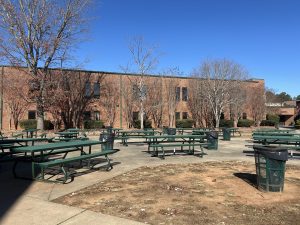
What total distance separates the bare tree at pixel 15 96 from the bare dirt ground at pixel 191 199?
23.0m

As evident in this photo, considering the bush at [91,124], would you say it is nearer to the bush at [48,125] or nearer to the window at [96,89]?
the window at [96,89]

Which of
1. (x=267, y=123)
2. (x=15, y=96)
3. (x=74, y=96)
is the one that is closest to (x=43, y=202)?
(x=15, y=96)

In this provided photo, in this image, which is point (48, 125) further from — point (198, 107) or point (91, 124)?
point (198, 107)

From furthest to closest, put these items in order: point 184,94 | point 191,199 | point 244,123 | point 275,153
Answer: point 244,123 → point 184,94 → point 275,153 → point 191,199

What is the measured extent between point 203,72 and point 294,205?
31.9 m

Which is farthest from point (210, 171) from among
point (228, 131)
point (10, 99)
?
point (10, 99)

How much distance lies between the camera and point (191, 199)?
19.3 feet

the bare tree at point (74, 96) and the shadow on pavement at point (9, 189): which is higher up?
the bare tree at point (74, 96)

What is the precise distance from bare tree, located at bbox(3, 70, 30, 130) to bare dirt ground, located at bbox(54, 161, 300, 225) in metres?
23.0

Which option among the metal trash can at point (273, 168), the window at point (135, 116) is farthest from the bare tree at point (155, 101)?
the metal trash can at point (273, 168)

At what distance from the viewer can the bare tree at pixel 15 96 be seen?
28266 mm

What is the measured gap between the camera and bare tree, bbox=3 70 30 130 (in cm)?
2827

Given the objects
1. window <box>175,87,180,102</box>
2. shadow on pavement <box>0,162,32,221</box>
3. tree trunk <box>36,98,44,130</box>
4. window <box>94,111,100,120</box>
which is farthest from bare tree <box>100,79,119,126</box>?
shadow on pavement <box>0,162,32,221</box>

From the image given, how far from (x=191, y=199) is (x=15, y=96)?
26.9 m
